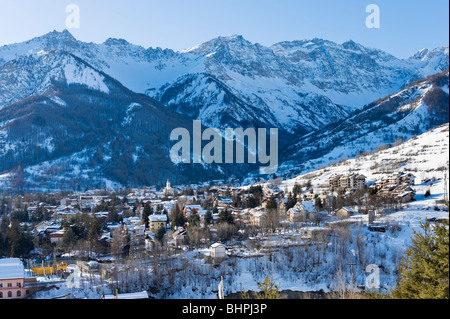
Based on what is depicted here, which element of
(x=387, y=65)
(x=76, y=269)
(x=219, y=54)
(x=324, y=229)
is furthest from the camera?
(x=387, y=65)

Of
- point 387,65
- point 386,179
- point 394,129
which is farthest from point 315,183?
point 387,65

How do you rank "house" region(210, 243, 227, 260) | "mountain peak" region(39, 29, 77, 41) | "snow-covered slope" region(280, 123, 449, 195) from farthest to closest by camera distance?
1. "mountain peak" region(39, 29, 77, 41)
2. "snow-covered slope" region(280, 123, 449, 195)
3. "house" region(210, 243, 227, 260)

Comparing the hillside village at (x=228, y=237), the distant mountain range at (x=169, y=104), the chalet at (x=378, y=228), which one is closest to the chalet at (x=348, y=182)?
the hillside village at (x=228, y=237)

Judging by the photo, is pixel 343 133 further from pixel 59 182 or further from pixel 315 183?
pixel 59 182

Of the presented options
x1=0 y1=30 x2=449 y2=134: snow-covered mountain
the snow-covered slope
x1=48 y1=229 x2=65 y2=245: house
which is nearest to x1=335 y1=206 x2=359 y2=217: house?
the snow-covered slope

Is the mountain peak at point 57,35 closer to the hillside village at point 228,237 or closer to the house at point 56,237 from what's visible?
the hillside village at point 228,237

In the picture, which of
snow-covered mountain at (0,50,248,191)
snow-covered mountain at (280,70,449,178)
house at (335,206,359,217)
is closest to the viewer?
house at (335,206,359,217)

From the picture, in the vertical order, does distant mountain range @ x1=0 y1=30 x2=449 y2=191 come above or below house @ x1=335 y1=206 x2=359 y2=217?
above

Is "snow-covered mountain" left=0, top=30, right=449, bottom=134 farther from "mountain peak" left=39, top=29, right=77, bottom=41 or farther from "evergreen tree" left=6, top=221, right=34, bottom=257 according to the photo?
"evergreen tree" left=6, top=221, right=34, bottom=257
